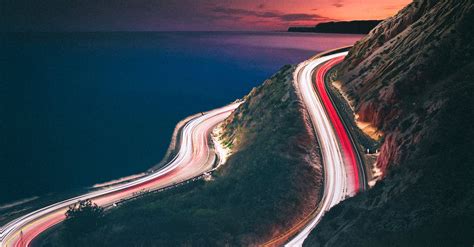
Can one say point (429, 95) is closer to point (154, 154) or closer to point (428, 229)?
point (428, 229)

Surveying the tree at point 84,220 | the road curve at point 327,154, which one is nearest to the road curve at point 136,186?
the tree at point 84,220

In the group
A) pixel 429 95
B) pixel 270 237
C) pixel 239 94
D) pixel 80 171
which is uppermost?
pixel 239 94

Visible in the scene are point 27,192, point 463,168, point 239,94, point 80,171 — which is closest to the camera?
point 463,168

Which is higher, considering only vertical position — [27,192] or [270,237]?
[27,192]

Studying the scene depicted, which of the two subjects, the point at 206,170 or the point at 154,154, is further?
the point at 154,154

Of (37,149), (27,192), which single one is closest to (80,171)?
(27,192)

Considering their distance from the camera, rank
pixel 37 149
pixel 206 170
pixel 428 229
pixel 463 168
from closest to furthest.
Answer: pixel 428 229 → pixel 463 168 → pixel 206 170 → pixel 37 149
